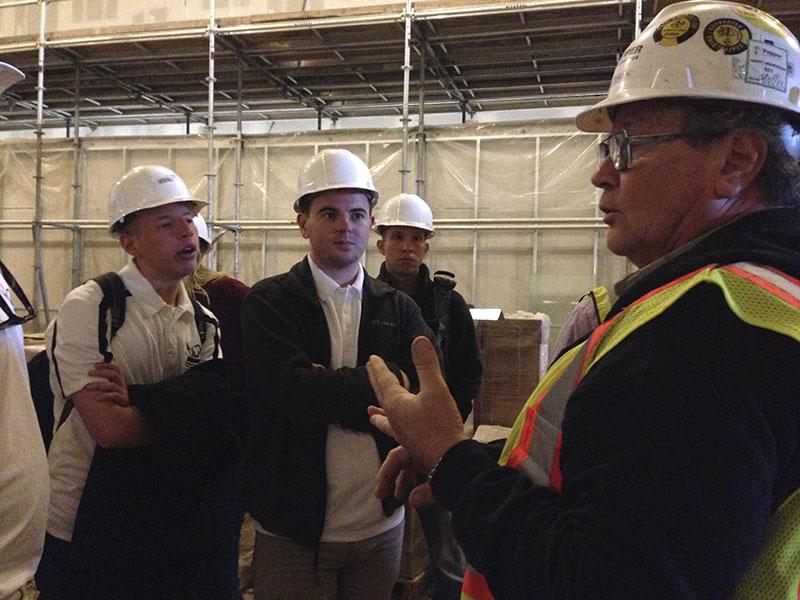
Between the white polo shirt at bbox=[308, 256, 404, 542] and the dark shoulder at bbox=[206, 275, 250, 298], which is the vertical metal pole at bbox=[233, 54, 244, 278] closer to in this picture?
the dark shoulder at bbox=[206, 275, 250, 298]

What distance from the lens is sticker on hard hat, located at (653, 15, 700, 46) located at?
3.50ft

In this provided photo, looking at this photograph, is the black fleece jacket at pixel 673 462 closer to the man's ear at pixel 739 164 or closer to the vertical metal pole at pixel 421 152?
the man's ear at pixel 739 164

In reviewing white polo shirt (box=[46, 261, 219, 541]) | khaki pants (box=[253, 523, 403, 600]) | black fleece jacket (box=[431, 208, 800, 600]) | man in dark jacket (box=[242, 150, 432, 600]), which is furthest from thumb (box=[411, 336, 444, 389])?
white polo shirt (box=[46, 261, 219, 541])

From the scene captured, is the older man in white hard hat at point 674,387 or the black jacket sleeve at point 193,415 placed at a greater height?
Answer: the older man in white hard hat at point 674,387

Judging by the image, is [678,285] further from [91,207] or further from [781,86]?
[91,207]

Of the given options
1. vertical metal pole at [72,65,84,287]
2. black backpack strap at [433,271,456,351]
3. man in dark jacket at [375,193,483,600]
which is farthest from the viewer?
Answer: vertical metal pole at [72,65,84,287]

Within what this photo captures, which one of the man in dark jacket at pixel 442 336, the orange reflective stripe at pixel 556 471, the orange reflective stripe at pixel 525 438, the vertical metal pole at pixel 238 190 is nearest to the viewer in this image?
the orange reflective stripe at pixel 556 471

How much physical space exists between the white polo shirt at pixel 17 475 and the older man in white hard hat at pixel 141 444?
1.52 feet

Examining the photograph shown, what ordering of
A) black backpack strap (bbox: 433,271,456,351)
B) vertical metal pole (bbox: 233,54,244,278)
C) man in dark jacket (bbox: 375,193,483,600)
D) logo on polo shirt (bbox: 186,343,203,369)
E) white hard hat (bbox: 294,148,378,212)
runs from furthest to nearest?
vertical metal pole (bbox: 233,54,244,278), black backpack strap (bbox: 433,271,456,351), man in dark jacket (bbox: 375,193,483,600), white hard hat (bbox: 294,148,378,212), logo on polo shirt (bbox: 186,343,203,369)

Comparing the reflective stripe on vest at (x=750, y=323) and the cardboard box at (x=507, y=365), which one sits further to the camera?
the cardboard box at (x=507, y=365)

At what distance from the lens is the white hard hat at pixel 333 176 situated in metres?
2.48

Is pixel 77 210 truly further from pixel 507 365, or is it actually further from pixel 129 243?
pixel 129 243

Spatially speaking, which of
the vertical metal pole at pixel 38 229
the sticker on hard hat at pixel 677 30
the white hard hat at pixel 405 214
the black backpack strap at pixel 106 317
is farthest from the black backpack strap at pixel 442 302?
the vertical metal pole at pixel 38 229

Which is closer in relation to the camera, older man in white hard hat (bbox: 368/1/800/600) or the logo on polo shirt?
older man in white hard hat (bbox: 368/1/800/600)
